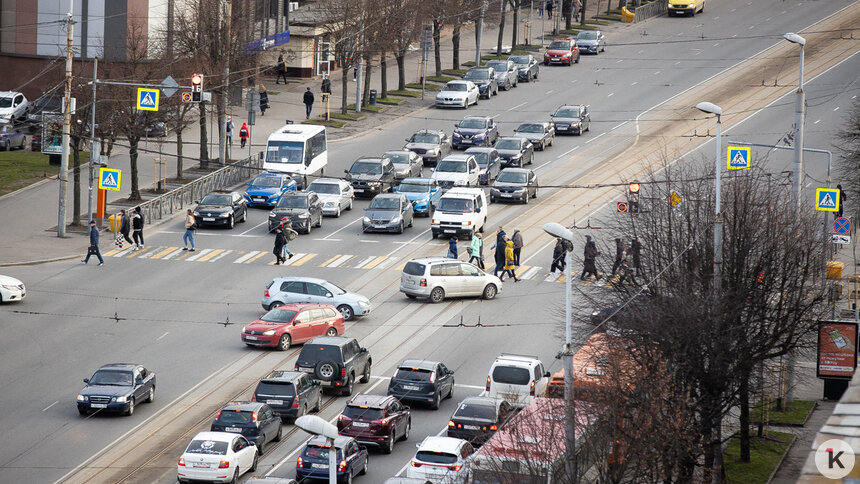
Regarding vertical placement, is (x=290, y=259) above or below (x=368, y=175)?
below

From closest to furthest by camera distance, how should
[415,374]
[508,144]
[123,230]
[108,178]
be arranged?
[415,374], [123,230], [108,178], [508,144]

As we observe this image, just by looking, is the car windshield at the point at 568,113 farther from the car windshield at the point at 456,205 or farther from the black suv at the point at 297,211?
the black suv at the point at 297,211

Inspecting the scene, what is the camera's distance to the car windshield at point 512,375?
33625 millimetres

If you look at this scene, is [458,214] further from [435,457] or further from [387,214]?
[435,457]

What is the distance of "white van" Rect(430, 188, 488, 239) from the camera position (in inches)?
2010

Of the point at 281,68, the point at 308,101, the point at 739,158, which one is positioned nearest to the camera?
the point at 739,158

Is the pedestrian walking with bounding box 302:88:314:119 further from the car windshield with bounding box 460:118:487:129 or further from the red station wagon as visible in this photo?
the red station wagon

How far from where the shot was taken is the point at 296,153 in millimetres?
59031

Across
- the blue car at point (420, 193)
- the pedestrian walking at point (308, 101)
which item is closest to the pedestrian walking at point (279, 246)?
the blue car at point (420, 193)

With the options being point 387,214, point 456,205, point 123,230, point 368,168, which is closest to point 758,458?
point 456,205

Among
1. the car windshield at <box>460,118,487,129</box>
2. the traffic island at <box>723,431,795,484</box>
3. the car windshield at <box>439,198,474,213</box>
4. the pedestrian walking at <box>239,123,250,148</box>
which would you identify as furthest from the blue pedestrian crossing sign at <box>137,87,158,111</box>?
the traffic island at <box>723,431,795,484</box>

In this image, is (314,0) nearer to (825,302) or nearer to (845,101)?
(845,101)

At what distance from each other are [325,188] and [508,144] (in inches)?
464

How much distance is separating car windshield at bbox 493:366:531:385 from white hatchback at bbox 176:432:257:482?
26.0ft
